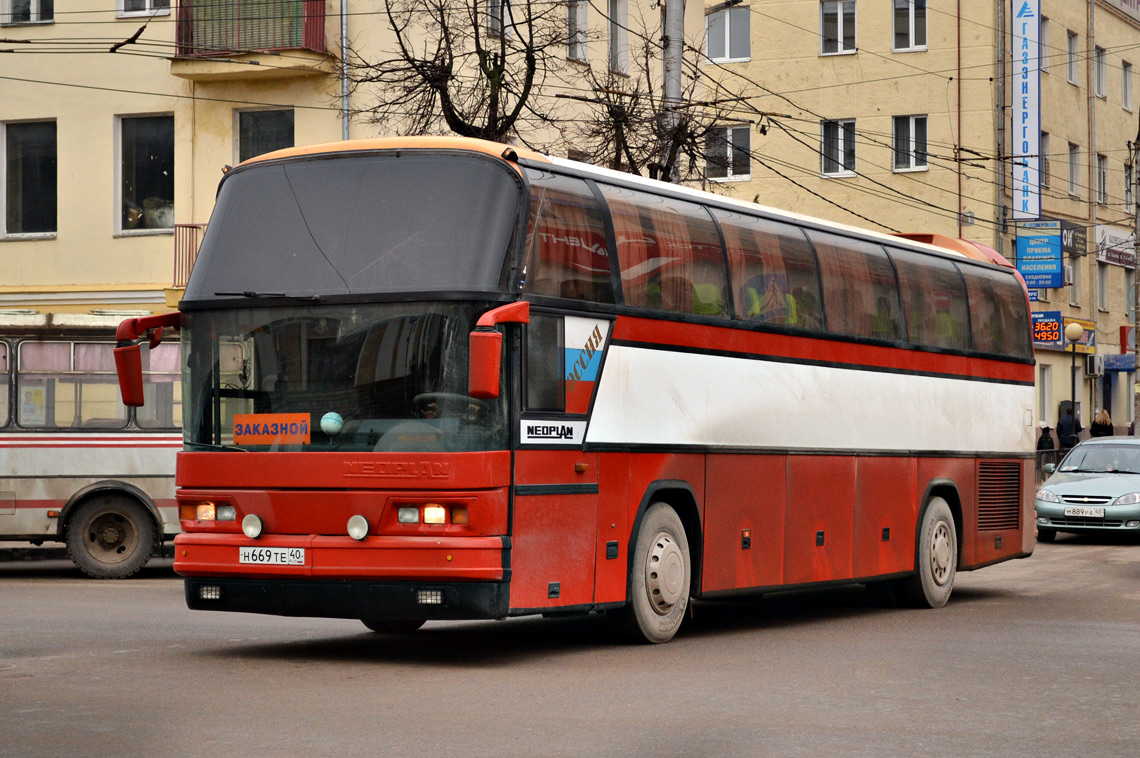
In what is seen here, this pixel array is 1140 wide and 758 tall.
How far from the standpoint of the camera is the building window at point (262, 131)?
30391mm

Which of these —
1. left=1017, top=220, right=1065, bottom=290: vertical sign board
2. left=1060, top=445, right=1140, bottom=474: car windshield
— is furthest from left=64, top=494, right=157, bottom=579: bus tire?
left=1017, top=220, right=1065, bottom=290: vertical sign board

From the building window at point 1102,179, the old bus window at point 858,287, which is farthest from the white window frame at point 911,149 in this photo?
the old bus window at point 858,287

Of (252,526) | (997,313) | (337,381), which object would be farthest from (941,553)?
(252,526)

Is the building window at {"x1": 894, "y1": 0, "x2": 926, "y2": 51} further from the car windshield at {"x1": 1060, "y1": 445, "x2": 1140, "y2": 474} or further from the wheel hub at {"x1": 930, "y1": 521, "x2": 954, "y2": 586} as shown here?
the wheel hub at {"x1": 930, "y1": 521, "x2": 954, "y2": 586}

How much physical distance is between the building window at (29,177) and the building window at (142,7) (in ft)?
7.80

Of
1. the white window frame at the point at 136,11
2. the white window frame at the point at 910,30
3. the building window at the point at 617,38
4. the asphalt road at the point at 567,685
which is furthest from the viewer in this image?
the white window frame at the point at 910,30

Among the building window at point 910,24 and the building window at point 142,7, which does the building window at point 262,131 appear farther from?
the building window at point 910,24

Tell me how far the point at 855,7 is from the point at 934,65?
3.18m

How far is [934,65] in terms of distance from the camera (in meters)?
48.6

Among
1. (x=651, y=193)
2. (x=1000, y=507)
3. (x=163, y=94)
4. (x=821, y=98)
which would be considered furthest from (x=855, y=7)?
(x=651, y=193)

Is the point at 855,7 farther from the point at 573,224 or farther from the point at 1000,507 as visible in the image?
the point at 573,224

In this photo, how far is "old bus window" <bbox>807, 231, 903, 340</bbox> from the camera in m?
15.2

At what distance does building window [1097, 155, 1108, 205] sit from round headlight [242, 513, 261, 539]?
47.2m

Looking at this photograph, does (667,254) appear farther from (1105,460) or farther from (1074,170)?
(1074,170)
